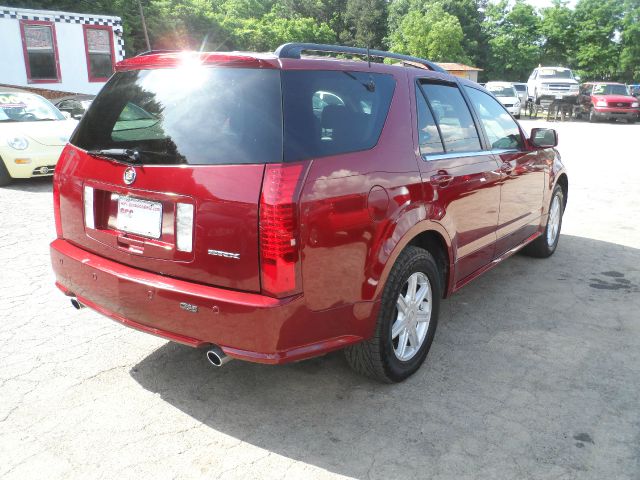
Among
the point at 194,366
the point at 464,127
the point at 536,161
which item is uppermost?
the point at 464,127

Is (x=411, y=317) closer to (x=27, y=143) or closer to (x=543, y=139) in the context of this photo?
(x=543, y=139)

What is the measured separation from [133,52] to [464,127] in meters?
29.4

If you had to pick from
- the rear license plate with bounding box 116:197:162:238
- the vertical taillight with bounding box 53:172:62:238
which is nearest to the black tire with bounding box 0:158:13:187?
the vertical taillight with bounding box 53:172:62:238

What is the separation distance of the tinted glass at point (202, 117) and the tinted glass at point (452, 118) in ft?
4.46

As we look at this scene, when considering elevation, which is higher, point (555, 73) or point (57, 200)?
point (555, 73)

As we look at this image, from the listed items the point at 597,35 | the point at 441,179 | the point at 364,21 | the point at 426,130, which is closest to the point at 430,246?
the point at 441,179

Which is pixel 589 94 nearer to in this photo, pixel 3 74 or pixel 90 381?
pixel 3 74

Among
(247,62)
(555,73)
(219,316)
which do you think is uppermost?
(555,73)

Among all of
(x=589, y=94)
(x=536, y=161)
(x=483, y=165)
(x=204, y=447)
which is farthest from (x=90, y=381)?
(x=589, y=94)

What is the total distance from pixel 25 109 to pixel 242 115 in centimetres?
834

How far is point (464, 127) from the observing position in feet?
12.7

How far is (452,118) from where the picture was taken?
12.3ft

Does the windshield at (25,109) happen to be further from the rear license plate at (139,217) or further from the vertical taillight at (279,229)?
the vertical taillight at (279,229)

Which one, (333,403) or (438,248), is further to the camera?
(438,248)
